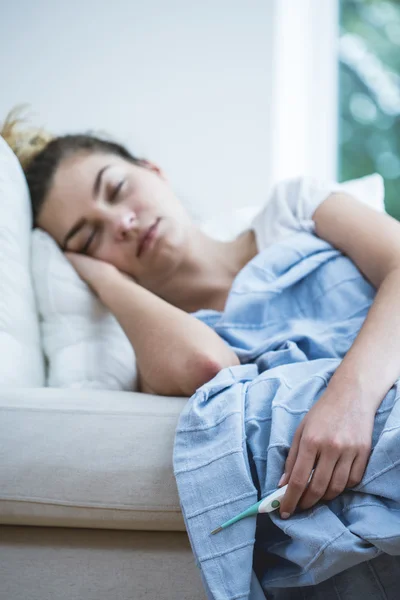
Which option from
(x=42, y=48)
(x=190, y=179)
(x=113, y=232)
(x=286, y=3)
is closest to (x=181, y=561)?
(x=113, y=232)

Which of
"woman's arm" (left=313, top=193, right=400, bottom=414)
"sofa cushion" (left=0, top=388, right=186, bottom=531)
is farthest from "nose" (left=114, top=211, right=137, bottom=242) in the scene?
→ "sofa cushion" (left=0, top=388, right=186, bottom=531)

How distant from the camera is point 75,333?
115 cm

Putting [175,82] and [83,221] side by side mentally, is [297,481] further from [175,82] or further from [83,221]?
[175,82]

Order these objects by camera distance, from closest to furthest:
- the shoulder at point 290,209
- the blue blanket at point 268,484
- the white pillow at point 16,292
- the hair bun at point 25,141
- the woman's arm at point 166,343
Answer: the blue blanket at point 268,484, the woman's arm at point 166,343, the white pillow at point 16,292, the shoulder at point 290,209, the hair bun at point 25,141

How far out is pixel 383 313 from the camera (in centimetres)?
82

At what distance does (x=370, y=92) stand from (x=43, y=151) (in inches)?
64.3

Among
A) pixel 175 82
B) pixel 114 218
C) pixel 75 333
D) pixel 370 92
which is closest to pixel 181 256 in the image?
pixel 114 218

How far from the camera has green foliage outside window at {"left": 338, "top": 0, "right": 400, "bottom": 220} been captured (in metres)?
2.47

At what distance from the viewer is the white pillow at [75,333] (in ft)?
3.65

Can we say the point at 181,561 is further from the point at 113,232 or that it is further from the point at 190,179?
the point at 190,179

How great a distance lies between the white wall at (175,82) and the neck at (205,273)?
0.72m

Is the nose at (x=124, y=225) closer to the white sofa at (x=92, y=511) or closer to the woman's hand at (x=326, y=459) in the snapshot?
the white sofa at (x=92, y=511)

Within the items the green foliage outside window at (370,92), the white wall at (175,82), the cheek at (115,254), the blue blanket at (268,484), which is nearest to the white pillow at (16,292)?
the cheek at (115,254)

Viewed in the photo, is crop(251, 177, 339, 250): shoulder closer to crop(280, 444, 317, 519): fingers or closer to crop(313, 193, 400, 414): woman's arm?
crop(313, 193, 400, 414): woman's arm
